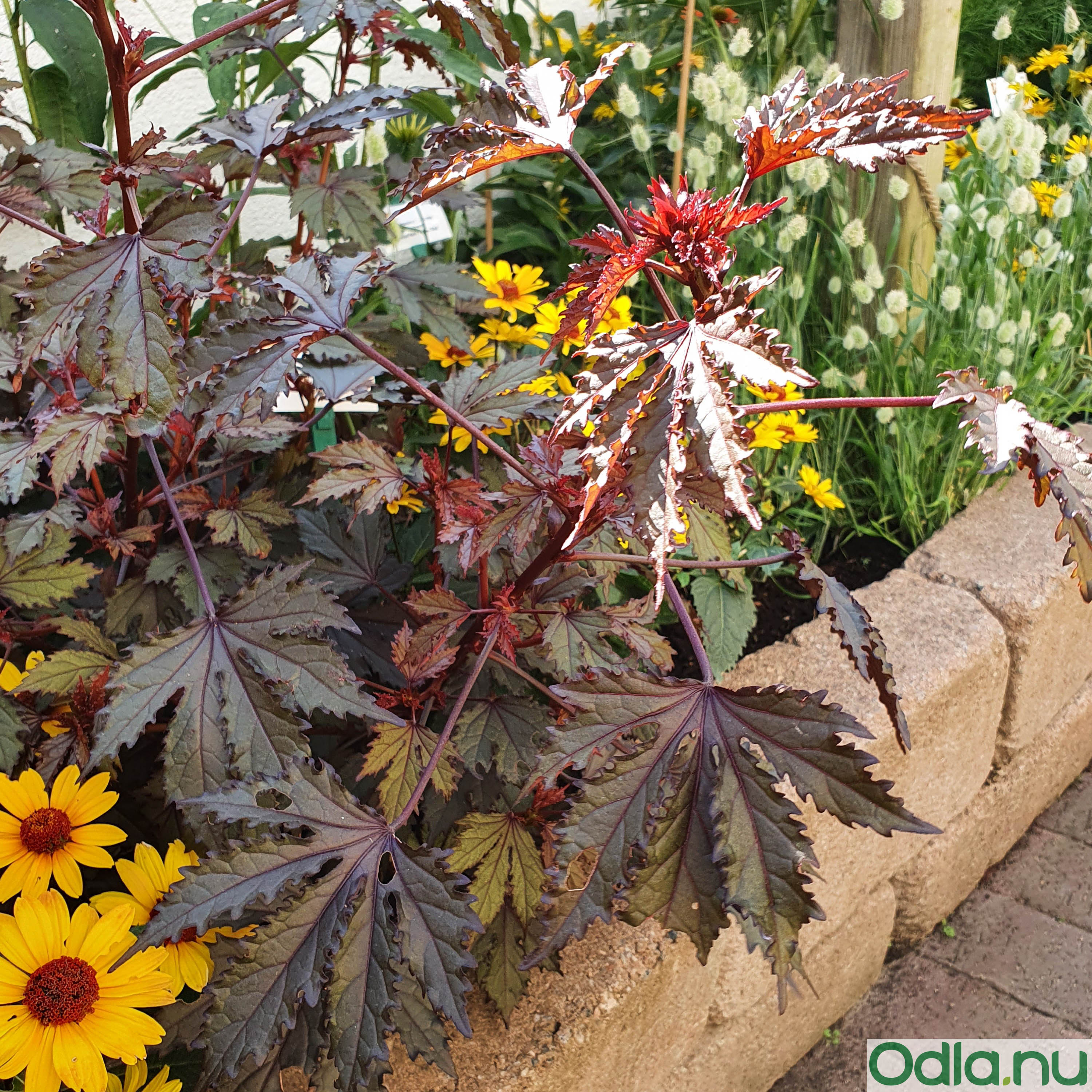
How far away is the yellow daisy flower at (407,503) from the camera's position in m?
1.02

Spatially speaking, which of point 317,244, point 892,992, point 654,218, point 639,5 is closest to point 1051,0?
point 639,5

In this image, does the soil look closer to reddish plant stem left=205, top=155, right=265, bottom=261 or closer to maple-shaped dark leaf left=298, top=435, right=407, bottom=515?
maple-shaped dark leaf left=298, top=435, right=407, bottom=515

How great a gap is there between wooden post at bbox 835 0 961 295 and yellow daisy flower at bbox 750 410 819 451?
56 cm

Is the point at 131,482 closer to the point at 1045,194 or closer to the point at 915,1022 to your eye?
the point at 915,1022

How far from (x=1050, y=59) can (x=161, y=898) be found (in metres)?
2.57

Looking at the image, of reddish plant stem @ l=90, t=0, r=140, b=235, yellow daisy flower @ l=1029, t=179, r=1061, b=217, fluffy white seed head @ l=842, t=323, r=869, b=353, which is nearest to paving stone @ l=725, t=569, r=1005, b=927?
fluffy white seed head @ l=842, t=323, r=869, b=353

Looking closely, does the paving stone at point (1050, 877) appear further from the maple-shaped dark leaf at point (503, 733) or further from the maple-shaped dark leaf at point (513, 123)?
the maple-shaped dark leaf at point (513, 123)

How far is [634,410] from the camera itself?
0.51m

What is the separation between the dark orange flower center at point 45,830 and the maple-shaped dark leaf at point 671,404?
1.59ft

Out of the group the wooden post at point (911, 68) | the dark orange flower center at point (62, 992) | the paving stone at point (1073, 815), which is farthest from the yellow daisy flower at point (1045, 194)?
the dark orange flower center at point (62, 992)

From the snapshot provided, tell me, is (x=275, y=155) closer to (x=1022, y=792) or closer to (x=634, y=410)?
(x=634, y=410)

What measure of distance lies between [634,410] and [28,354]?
38 centimetres

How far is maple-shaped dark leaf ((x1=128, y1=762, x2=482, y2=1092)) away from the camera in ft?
2.10

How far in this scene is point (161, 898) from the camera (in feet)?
2.47
